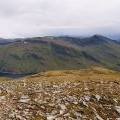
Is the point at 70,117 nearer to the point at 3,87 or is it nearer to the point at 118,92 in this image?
the point at 118,92

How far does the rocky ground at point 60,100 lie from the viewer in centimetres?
2762

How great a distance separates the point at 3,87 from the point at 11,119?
893 centimetres

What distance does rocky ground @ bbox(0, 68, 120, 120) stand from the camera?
27.6 m

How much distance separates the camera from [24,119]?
2623 cm

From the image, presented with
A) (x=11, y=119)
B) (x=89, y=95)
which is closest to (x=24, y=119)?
(x=11, y=119)

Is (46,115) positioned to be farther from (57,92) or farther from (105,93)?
(105,93)

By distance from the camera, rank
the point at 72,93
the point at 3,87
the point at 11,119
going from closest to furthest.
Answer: the point at 11,119, the point at 72,93, the point at 3,87

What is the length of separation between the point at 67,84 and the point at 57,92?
3.28 metres

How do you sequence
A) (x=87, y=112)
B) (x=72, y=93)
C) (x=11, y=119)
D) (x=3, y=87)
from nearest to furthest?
1. (x=11, y=119)
2. (x=87, y=112)
3. (x=72, y=93)
4. (x=3, y=87)

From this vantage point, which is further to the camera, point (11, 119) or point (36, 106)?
point (36, 106)

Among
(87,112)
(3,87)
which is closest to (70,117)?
(87,112)

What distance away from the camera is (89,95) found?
31.8 m

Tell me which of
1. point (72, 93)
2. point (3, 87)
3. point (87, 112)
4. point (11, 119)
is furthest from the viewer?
point (3, 87)

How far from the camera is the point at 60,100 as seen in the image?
30.1 m
